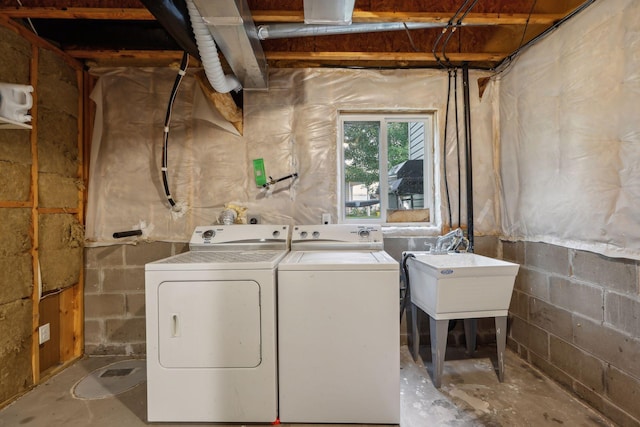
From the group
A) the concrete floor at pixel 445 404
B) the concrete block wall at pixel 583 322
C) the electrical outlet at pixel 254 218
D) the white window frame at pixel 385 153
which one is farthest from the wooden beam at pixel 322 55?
the concrete floor at pixel 445 404

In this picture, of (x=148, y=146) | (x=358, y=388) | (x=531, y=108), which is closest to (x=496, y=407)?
(x=358, y=388)

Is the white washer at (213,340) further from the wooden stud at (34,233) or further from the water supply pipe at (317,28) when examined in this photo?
the water supply pipe at (317,28)

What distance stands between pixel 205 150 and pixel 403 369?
2.27 meters

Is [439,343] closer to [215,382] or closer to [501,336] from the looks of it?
[501,336]

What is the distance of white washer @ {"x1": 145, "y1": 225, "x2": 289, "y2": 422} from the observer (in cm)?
147

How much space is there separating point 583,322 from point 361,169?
180 centimetres

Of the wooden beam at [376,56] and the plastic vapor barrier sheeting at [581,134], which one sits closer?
the plastic vapor barrier sheeting at [581,134]

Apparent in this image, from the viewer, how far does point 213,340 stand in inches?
57.9

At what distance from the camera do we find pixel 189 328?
1475 mm

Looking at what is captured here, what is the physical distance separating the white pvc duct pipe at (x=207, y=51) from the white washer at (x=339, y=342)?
136cm

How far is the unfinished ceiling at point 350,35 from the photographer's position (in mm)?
1834

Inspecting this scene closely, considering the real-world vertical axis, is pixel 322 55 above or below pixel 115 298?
above

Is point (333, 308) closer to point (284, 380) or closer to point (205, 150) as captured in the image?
point (284, 380)

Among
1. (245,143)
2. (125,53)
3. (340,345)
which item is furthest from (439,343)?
(125,53)
